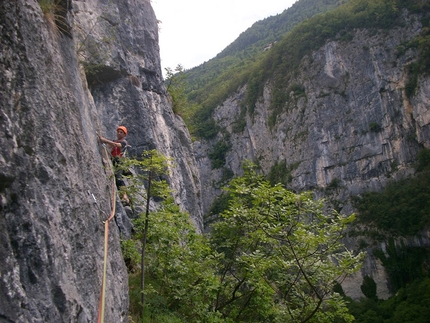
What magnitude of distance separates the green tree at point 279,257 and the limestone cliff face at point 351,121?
41784mm

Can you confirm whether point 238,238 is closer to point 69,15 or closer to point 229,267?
point 229,267

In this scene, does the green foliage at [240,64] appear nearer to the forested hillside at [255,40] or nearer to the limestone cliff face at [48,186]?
the forested hillside at [255,40]

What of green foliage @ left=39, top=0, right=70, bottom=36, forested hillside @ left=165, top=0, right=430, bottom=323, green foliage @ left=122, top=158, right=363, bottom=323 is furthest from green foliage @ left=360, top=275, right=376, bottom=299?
green foliage @ left=39, top=0, right=70, bottom=36

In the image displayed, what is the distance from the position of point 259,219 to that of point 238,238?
2.12ft

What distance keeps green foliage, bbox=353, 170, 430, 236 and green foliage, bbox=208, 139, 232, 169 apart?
29.2m

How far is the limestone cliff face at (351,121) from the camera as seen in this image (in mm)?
49375

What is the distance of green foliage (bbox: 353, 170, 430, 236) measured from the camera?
4378cm

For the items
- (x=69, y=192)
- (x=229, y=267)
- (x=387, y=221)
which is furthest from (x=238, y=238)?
(x=387, y=221)

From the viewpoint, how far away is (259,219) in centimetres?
630

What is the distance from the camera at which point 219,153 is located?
73750 mm

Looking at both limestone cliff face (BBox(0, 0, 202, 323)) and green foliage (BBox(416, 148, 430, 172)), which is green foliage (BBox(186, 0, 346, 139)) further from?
limestone cliff face (BBox(0, 0, 202, 323))

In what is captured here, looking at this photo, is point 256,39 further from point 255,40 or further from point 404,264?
point 404,264

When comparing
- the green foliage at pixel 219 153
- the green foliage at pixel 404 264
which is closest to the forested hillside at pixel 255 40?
the green foliage at pixel 219 153

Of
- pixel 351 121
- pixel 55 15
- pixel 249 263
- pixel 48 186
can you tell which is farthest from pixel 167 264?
pixel 351 121
